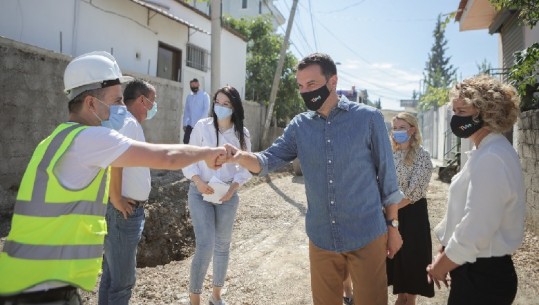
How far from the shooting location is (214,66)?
26.3ft

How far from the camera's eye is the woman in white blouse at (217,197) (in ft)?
11.5

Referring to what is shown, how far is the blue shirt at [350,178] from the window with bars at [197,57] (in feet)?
40.1

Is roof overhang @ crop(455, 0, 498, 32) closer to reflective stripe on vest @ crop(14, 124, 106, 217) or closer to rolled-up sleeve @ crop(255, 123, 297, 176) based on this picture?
rolled-up sleeve @ crop(255, 123, 297, 176)

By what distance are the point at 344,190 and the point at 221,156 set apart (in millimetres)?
816

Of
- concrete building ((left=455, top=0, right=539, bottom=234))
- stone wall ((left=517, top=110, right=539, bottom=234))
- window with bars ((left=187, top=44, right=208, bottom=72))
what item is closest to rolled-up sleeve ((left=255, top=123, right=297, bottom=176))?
concrete building ((left=455, top=0, right=539, bottom=234))

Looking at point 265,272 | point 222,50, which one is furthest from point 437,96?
point 265,272

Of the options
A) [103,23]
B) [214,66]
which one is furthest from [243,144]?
[103,23]

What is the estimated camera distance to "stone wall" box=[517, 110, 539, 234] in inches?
231

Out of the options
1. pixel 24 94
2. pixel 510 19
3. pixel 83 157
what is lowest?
pixel 83 157

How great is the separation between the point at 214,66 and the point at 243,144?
454cm

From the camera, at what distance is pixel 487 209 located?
1937 millimetres

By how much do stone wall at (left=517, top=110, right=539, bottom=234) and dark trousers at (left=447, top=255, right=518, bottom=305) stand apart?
4.64 m

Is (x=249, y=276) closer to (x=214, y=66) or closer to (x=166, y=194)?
(x=166, y=194)

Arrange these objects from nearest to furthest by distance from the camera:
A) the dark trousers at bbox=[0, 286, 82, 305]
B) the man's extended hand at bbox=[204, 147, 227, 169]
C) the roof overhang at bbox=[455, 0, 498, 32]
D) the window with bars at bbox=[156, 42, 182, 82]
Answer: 1. the dark trousers at bbox=[0, 286, 82, 305]
2. the man's extended hand at bbox=[204, 147, 227, 169]
3. the roof overhang at bbox=[455, 0, 498, 32]
4. the window with bars at bbox=[156, 42, 182, 82]
